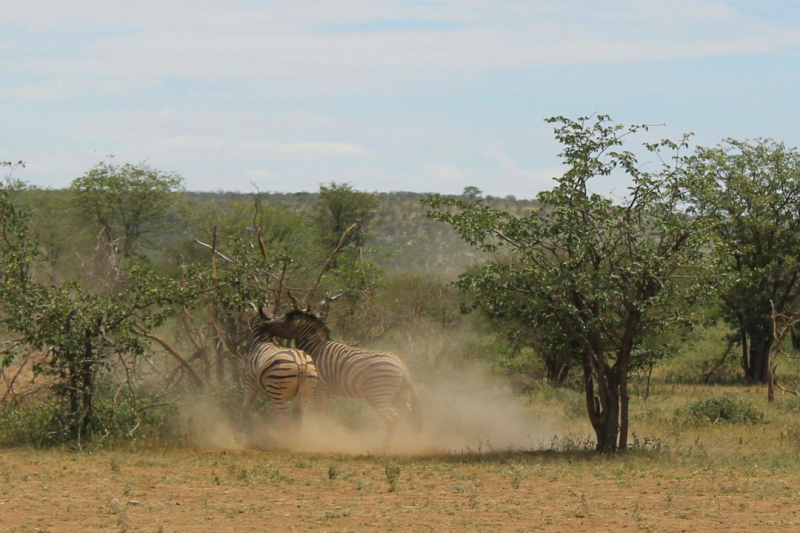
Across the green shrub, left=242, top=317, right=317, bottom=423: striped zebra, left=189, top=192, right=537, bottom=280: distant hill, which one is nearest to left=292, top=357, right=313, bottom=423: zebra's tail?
left=242, top=317, right=317, bottom=423: striped zebra

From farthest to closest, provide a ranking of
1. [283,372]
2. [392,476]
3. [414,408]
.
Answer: [414,408]
[283,372]
[392,476]

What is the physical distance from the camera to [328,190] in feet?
155

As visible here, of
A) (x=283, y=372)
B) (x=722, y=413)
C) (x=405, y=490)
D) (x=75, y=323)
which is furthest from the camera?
(x=722, y=413)

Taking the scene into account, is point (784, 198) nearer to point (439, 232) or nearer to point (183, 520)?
point (183, 520)

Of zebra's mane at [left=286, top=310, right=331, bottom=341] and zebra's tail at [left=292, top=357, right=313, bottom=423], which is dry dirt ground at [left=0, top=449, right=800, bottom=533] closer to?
zebra's tail at [left=292, top=357, right=313, bottom=423]

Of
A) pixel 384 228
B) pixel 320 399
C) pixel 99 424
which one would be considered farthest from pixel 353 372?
pixel 384 228

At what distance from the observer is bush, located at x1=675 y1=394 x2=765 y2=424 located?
A: 1884 cm

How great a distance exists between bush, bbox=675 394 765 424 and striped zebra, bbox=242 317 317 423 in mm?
7460

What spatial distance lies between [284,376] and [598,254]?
4.97m

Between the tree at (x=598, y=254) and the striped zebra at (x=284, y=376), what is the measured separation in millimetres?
2884

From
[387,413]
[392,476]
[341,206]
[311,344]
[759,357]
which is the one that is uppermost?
[341,206]

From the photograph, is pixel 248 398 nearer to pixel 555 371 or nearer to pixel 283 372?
pixel 283 372

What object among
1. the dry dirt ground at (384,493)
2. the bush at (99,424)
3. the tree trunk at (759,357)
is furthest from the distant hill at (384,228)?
the dry dirt ground at (384,493)

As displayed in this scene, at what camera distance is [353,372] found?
1599 centimetres
